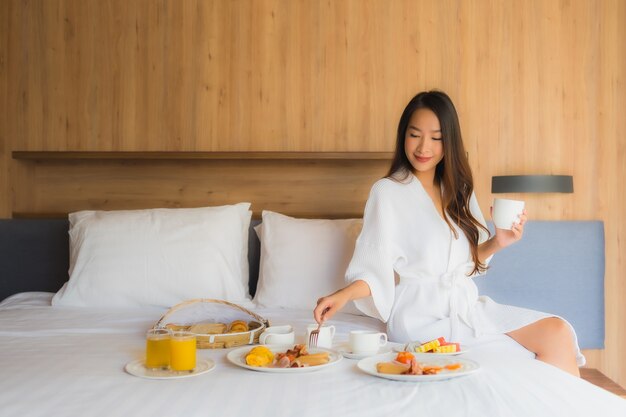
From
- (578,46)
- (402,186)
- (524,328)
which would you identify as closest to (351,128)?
(402,186)

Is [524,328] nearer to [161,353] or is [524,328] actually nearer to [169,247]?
[161,353]

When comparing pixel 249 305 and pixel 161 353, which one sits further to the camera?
pixel 249 305

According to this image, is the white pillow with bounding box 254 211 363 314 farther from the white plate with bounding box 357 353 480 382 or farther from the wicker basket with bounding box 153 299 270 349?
the white plate with bounding box 357 353 480 382

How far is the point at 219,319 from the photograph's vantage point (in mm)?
2279

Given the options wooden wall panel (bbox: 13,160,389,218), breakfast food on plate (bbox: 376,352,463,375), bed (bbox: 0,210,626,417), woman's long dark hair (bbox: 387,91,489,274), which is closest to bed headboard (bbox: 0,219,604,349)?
bed (bbox: 0,210,626,417)

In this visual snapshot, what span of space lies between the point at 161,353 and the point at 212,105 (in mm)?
1902

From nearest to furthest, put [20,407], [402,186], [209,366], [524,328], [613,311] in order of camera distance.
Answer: [20,407], [209,366], [524,328], [402,186], [613,311]

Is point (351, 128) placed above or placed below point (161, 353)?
above

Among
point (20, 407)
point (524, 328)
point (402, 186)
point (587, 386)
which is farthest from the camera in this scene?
point (402, 186)

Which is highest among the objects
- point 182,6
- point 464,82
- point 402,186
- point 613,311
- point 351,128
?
point 182,6

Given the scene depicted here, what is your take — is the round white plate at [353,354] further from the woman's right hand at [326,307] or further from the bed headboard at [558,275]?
the bed headboard at [558,275]

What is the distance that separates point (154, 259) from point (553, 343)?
158 centimetres

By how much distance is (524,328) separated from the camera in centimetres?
214

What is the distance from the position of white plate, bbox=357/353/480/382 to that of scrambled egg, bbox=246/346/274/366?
0.72 ft
